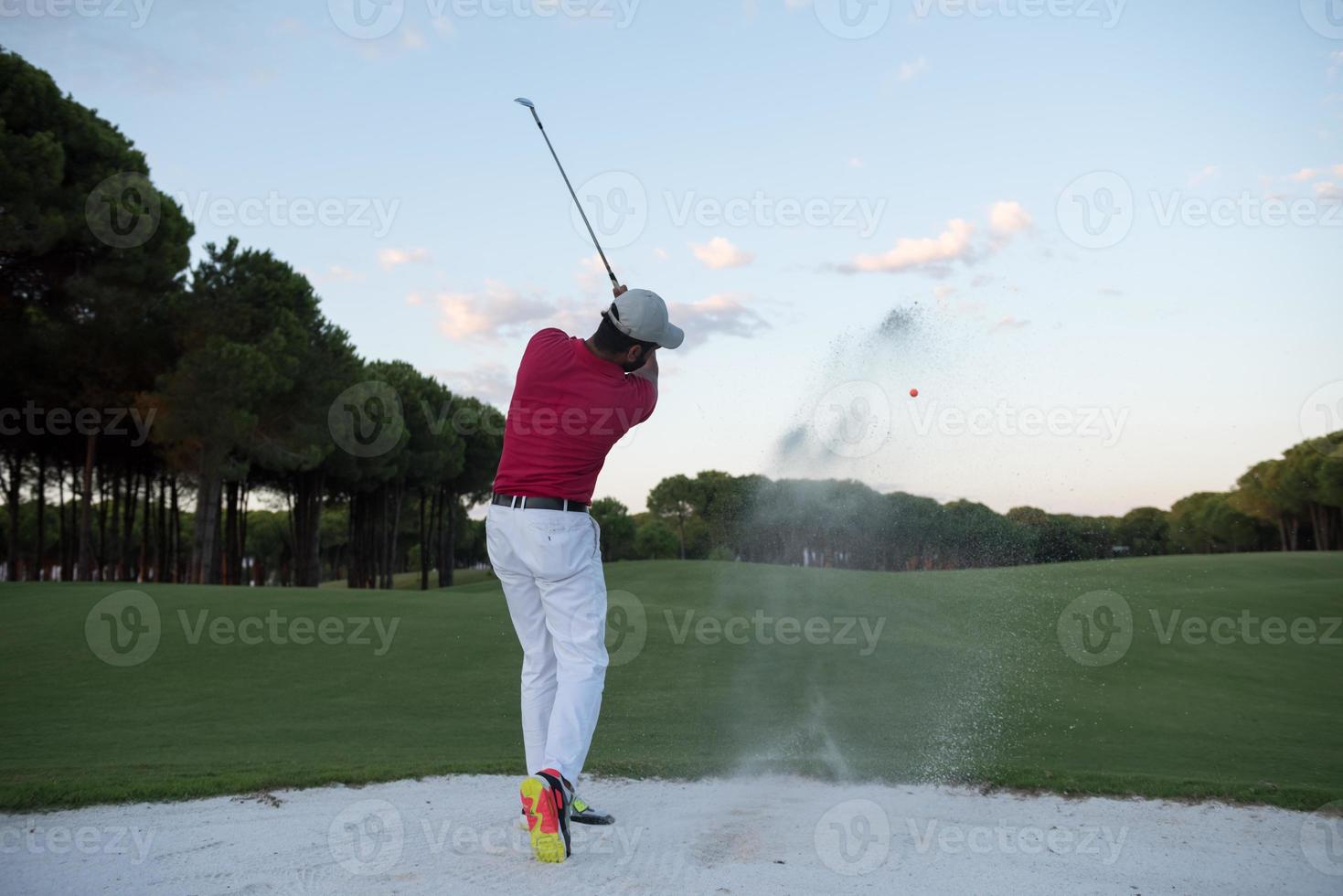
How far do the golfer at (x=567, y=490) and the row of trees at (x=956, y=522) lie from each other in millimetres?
6646

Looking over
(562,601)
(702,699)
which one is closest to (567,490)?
(562,601)

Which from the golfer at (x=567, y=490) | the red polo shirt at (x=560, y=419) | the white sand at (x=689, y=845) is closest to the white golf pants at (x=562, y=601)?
the golfer at (x=567, y=490)

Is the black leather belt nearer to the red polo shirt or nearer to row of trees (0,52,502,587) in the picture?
the red polo shirt

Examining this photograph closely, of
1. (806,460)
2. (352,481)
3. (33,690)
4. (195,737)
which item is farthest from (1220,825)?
(352,481)

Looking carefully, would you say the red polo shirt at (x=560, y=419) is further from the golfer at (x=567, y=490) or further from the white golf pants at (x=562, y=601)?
the white golf pants at (x=562, y=601)

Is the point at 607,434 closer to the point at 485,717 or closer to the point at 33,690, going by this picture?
the point at 485,717

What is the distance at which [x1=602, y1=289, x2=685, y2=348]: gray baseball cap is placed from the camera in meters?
4.62

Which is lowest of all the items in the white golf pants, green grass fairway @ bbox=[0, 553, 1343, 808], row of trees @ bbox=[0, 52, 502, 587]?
green grass fairway @ bbox=[0, 553, 1343, 808]

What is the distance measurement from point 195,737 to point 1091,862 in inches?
272

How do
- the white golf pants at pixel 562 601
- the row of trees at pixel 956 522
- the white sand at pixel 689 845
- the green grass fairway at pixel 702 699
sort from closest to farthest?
1. the white sand at pixel 689 845
2. the white golf pants at pixel 562 601
3. the green grass fairway at pixel 702 699
4. the row of trees at pixel 956 522

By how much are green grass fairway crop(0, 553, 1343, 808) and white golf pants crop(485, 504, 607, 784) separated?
81.0 inches

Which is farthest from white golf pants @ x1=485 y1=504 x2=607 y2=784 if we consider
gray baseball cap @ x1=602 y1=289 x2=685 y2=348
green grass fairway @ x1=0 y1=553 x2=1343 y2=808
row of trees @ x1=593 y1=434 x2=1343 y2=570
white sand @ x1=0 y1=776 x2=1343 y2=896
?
row of trees @ x1=593 y1=434 x2=1343 y2=570

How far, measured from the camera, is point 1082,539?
25.3 m

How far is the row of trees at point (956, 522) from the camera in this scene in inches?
726
